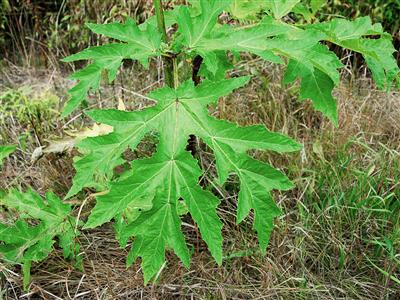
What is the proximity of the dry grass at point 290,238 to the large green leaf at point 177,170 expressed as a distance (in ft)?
1.73

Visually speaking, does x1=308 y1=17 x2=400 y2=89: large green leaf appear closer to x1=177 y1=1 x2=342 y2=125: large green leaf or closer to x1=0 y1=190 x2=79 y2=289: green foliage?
x1=177 y1=1 x2=342 y2=125: large green leaf

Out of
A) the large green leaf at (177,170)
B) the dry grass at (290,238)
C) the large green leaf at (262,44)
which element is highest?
the large green leaf at (262,44)

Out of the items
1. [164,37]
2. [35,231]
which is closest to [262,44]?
[164,37]

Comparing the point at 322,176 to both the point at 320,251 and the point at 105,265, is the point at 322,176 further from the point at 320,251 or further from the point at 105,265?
the point at 105,265

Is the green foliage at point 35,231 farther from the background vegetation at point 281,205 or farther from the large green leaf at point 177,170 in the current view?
the large green leaf at point 177,170

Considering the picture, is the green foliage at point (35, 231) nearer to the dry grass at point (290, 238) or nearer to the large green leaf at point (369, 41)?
the dry grass at point (290, 238)

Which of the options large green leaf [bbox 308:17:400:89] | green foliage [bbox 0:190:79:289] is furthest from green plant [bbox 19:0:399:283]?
green foliage [bbox 0:190:79:289]

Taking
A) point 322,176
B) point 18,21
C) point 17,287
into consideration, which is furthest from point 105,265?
point 18,21

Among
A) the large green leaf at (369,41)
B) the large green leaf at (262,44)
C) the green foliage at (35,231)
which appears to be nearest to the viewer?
the large green leaf at (262,44)

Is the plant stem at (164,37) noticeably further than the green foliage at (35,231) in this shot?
No

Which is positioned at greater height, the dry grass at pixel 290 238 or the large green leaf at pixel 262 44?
the large green leaf at pixel 262 44

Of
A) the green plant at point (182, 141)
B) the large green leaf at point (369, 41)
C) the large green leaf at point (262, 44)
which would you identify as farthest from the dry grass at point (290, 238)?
the large green leaf at point (262, 44)

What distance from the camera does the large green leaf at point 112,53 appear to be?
62.1 inches

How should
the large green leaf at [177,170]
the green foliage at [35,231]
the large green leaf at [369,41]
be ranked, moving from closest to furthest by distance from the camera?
the large green leaf at [177,170]
the large green leaf at [369,41]
the green foliage at [35,231]
